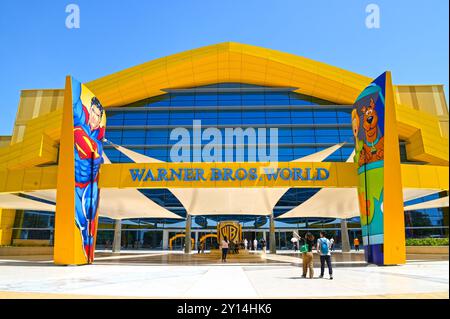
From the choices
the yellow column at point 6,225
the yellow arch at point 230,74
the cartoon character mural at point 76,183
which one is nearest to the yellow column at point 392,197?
the yellow arch at point 230,74

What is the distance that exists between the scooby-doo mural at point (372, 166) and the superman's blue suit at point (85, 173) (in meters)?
11.2

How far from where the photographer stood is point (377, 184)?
41.4ft

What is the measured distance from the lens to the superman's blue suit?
13.0 metres

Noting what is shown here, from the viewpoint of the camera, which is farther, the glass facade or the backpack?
the glass facade

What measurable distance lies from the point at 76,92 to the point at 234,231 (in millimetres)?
15110

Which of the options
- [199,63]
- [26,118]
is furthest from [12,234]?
[199,63]

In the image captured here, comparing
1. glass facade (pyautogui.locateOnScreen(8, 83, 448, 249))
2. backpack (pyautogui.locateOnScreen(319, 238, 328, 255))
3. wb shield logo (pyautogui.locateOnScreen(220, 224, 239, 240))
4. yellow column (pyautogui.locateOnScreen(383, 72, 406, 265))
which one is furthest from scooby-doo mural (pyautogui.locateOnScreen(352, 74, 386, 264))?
glass facade (pyautogui.locateOnScreen(8, 83, 448, 249))

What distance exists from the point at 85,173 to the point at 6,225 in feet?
70.0

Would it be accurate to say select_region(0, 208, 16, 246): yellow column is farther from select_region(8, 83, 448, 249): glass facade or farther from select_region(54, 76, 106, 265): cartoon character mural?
select_region(54, 76, 106, 265): cartoon character mural

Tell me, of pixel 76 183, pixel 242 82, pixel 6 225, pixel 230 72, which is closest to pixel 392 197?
pixel 76 183

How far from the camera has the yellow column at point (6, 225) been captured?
28.8 m

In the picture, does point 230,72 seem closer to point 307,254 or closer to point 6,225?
point 307,254

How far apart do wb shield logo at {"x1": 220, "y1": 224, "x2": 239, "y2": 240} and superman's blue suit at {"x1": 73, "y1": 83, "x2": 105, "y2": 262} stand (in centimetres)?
1150
